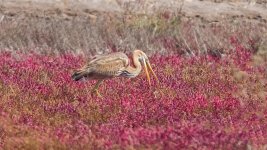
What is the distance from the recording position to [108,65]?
10.5 meters

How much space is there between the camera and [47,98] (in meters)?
10.2

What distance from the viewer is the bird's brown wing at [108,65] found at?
10414 millimetres

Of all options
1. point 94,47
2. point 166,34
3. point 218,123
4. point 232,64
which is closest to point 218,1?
point 166,34

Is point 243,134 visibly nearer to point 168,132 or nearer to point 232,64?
point 168,132

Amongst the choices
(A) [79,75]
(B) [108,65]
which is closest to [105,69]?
(B) [108,65]

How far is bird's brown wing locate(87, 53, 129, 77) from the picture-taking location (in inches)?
410

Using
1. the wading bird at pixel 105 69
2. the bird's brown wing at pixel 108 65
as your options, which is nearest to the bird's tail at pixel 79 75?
the wading bird at pixel 105 69

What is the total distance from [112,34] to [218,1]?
22.8ft

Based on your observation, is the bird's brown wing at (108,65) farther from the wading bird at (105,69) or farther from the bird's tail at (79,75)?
the bird's tail at (79,75)

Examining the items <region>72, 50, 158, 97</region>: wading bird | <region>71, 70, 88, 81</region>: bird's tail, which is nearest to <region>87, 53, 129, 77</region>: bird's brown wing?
<region>72, 50, 158, 97</region>: wading bird

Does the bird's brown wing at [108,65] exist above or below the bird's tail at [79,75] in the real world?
above

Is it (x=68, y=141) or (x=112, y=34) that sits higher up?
(x=68, y=141)

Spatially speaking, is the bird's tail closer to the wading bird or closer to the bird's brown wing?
the wading bird

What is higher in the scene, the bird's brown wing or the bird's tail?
the bird's brown wing
